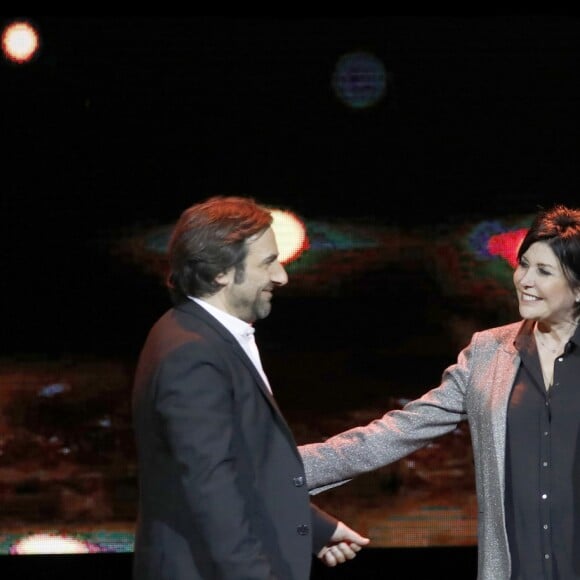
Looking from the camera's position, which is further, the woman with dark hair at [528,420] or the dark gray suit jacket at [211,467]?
the woman with dark hair at [528,420]

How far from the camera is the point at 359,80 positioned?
391 centimetres

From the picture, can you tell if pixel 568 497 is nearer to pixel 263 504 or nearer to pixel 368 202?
pixel 263 504

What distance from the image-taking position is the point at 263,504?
2.17m

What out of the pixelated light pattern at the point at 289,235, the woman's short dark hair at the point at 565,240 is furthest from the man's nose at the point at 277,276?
the pixelated light pattern at the point at 289,235

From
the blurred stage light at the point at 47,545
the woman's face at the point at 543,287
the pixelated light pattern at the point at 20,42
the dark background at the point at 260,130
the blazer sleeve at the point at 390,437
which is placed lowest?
the blurred stage light at the point at 47,545

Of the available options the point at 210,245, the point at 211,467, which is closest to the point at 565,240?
the point at 210,245

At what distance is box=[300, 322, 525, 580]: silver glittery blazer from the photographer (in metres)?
2.59

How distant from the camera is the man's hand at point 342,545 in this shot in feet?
8.32

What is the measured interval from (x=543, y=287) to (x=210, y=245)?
84 centimetres

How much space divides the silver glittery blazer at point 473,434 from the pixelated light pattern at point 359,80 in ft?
4.48

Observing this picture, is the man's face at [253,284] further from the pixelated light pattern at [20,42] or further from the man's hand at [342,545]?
the pixelated light pattern at [20,42]

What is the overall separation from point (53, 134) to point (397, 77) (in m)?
1.16

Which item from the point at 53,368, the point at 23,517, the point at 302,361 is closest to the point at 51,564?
the point at 23,517

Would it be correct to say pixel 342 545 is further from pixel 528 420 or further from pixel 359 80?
pixel 359 80
